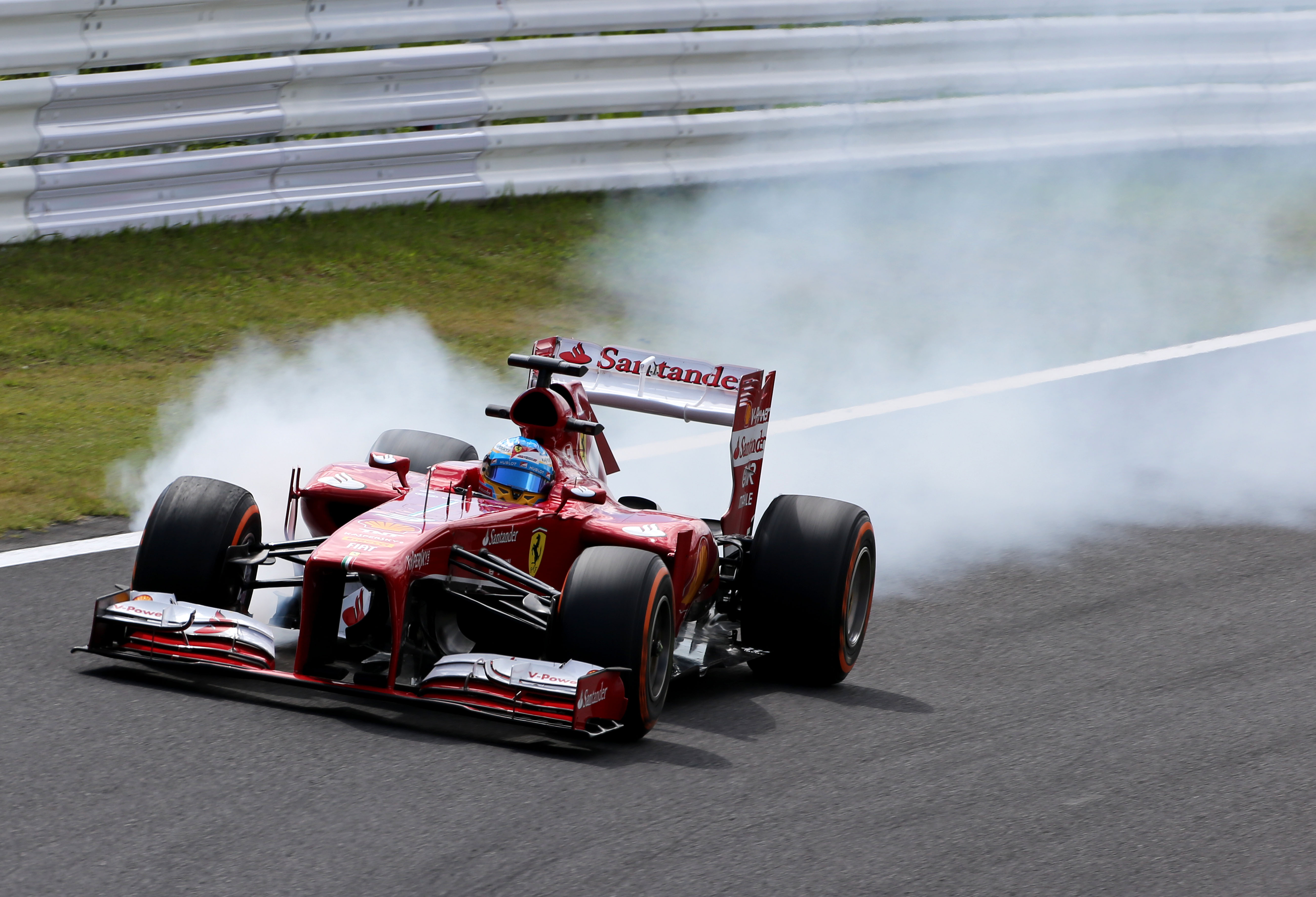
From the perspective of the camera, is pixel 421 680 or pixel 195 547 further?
pixel 195 547

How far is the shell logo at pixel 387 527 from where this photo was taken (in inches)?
219

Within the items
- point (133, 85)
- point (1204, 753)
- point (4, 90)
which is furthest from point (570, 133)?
point (1204, 753)

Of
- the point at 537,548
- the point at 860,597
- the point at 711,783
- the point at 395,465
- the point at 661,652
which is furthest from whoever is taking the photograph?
the point at 860,597

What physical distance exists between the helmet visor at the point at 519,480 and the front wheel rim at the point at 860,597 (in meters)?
1.24

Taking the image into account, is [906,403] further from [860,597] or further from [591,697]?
[591,697]

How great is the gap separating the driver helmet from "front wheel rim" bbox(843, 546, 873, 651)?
4.02ft

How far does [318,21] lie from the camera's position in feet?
35.2

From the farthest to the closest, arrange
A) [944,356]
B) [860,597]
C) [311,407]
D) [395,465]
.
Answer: [944,356]
[311,407]
[860,597]
[395,465]

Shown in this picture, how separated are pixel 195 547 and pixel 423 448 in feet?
4.97

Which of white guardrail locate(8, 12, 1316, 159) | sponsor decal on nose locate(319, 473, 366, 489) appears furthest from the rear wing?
white guardrail locate(8, 12, 1316, 159)

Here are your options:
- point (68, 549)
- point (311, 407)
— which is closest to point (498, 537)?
point (68, 549)

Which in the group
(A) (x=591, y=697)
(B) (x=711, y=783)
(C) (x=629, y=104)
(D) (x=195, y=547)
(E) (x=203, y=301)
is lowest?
(B) (x=711, y=783)

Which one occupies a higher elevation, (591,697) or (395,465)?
(395,465)

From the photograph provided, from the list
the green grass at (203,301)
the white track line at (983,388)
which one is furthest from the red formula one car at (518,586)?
the white track line at (983,388)
